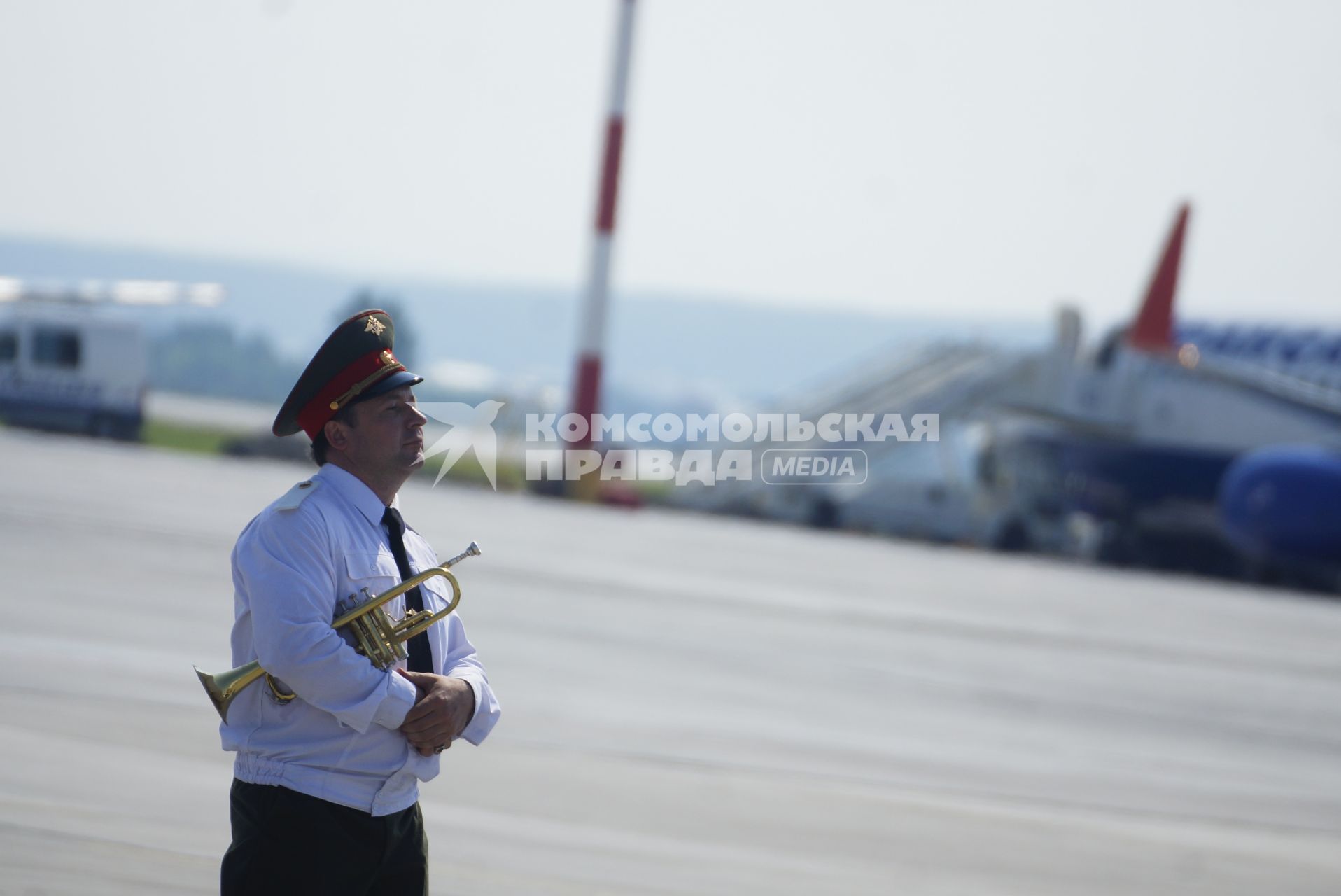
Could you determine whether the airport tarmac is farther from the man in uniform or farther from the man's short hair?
the man's short hair

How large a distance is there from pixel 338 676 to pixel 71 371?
28.6m

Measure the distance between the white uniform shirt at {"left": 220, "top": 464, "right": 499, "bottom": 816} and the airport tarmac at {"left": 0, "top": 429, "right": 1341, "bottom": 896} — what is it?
2.37 meters

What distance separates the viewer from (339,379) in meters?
3.18

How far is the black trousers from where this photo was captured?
9.99ft

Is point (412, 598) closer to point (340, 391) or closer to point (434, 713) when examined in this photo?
point (434, 713)

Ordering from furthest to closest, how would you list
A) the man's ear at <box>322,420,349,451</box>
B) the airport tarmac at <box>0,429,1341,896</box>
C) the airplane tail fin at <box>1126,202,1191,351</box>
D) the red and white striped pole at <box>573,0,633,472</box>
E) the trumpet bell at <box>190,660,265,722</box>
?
the airplane tail fin at <box>1126,202,1191,351</box> → the red and white striped pole at <box>573,0,633,472</box> → the airport tarmac at <box>0,429,1341,896</box> → the man's ear at <box>322,420,349,451</box> → the trumpet bell at <box>190,660,265,722</box>

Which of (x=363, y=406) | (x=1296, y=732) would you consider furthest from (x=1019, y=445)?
(x=363, y=406)

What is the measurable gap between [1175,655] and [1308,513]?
13740 millimetres

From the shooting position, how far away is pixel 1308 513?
1046 inches

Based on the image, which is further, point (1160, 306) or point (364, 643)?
point (1160, 306)

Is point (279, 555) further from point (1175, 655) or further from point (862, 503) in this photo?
point (862, 503)

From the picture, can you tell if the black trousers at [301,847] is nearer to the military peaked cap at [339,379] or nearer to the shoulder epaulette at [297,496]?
the shoulder epaulette at [297,496]

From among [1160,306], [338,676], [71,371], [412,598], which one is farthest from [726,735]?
[1160,306]

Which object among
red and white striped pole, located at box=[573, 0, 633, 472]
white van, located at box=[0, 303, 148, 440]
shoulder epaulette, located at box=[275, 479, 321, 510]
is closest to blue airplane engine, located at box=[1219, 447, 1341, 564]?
red and white striped pole, located at box=[573, 0, 633, 472]
